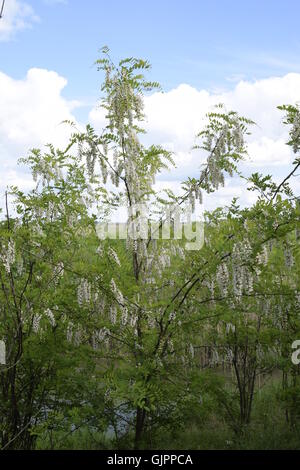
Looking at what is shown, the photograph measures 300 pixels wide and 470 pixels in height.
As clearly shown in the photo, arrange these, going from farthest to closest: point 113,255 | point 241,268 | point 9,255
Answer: point 113,255, point 9,255, point 241,268

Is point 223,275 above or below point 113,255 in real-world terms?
below

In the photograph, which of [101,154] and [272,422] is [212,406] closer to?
[272,422]

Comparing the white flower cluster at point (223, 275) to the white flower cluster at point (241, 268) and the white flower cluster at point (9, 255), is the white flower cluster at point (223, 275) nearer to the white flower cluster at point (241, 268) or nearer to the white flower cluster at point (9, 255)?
the white flower cluster at point (241, 268)

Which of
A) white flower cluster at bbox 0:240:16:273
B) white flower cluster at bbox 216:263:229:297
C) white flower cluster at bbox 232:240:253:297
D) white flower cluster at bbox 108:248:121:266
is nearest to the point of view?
white flower cluster at bbox 232:240:253:297

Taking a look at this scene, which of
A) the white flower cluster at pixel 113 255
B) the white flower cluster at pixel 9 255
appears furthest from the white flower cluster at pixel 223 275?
the white flower cluster at pixel 9 255

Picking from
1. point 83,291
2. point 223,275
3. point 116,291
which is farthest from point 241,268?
point 83,291

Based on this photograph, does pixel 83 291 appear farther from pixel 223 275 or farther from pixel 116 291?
pixel 223 275

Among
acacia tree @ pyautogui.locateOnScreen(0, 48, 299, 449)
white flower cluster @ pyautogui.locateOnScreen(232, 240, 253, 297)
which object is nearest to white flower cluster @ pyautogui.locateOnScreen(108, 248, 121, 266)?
acacia tree @ pyautogui.locateOnScreen(0, 48, 299, 449)

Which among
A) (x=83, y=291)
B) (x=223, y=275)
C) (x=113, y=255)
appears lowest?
(x=83, y=291)

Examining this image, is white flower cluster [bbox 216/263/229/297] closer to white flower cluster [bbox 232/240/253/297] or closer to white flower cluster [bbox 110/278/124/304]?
white flower cluster [bbox 232/240/253/297]

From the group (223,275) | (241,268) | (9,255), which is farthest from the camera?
(223,275)

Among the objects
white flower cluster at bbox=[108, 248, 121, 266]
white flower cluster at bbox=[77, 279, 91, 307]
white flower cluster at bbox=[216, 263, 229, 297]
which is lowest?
white flower cluster at bbox=[77, 279, 91, 307]
